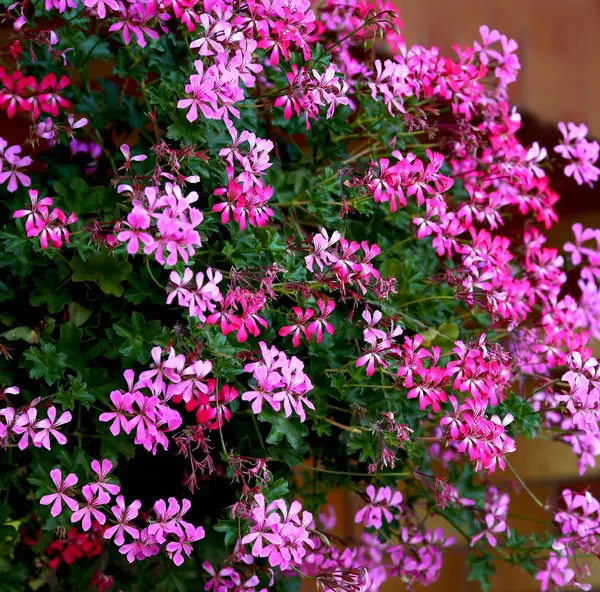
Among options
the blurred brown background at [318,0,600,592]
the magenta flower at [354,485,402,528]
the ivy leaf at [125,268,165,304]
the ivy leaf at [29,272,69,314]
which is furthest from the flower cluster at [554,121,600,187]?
the ivy leaf at [29,272,69,314]

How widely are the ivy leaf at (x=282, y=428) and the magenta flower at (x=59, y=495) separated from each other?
0.22m

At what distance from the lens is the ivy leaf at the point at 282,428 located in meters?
0.91

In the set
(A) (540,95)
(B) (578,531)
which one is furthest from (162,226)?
(A) (540,95)

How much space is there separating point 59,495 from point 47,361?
15cm

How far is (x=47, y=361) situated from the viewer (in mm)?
930

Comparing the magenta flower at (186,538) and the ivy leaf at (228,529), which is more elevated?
the ivy leaf at (228,529)

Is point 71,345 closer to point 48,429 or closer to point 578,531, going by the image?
point 48,429

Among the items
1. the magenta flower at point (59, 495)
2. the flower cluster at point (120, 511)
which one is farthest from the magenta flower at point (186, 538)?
the magenta flower at point (59, 495)

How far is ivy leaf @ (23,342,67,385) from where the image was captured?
914mm

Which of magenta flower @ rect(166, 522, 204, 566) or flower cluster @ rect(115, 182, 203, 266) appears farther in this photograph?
magenta flower @ rect(166, 522, 204, 566)

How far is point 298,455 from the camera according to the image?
0.99 meters

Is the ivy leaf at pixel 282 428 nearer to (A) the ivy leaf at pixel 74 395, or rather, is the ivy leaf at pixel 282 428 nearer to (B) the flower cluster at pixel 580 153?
(A) the ivy leaf at pixel 74 395

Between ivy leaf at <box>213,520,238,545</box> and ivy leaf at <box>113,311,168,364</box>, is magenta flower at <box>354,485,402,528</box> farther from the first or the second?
ivy leaf at <box>113,311,168,364</box>

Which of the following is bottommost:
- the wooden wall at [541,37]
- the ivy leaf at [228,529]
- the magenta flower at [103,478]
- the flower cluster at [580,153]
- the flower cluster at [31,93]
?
the ivy leaf at [228,529]
